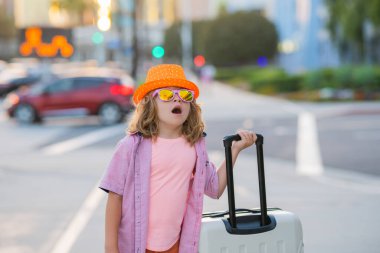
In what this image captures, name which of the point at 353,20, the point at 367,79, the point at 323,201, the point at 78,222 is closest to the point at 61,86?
the point at 367,79

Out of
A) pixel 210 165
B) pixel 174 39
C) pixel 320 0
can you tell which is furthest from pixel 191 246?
pixel 174 39

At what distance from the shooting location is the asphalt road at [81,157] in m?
8.01

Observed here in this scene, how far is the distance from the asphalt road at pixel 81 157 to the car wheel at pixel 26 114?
303 mm

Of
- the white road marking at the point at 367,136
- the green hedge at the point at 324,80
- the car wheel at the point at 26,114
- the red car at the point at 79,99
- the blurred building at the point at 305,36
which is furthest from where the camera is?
the blurred building at the point at 305,36

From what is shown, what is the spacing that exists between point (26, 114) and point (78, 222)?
1654 cm

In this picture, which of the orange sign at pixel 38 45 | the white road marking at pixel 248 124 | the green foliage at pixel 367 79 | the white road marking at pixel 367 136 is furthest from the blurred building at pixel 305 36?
the white road marking at pixel 367 136

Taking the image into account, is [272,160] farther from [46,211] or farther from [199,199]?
[199,199]

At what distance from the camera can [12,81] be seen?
42125 mm

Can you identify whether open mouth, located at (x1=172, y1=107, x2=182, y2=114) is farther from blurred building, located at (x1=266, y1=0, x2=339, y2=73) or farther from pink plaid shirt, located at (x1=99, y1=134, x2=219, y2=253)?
blurred building, located at (x1=266, y1=0, x2=339, y2=73)

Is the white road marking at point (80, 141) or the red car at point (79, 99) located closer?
the white road marking at point (80, 141)

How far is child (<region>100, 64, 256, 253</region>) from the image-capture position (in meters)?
3.30

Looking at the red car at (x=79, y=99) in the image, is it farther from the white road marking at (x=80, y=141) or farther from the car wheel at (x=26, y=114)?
the white road marking at (x=80, y=141)

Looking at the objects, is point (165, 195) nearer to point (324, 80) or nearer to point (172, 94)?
point (172, 94)

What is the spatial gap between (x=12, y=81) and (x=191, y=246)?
40014 millimetres
